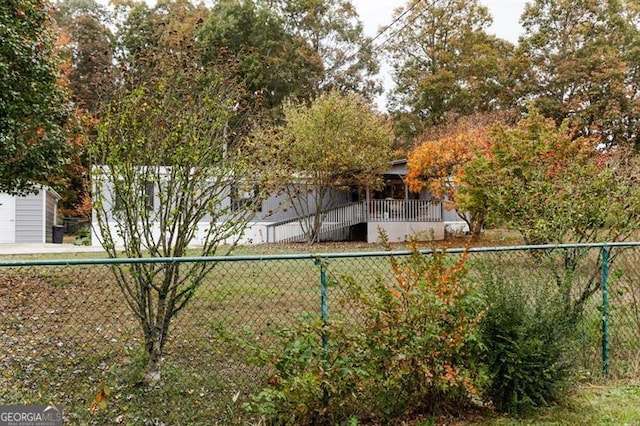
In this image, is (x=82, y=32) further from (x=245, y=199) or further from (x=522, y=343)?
(x=522, y=343)

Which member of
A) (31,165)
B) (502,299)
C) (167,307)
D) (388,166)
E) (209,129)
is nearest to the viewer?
(502,299)

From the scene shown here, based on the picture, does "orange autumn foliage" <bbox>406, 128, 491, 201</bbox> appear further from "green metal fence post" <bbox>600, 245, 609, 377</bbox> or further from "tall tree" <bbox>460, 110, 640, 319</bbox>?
"green metal fence post" <bbox>600, 245, 609, 377</bbox>

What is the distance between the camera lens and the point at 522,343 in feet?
11.1

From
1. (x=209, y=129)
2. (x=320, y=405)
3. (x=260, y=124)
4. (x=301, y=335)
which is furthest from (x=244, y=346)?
(x=260, y=124)

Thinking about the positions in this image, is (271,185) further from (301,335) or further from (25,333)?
(25,333)

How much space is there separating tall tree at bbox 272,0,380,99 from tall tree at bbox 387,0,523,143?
6.66ft

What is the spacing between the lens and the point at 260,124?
5.74 m

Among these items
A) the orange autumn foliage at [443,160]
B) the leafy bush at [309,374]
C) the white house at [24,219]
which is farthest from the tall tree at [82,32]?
the leafy bush at [309,374]

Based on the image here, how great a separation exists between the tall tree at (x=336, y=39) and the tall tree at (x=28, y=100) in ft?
67.5

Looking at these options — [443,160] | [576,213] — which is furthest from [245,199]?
[443,160]

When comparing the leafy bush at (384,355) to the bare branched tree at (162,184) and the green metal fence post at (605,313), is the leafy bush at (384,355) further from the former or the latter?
the green metal fence post at (605,313)

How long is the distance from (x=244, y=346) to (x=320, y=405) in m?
0.63

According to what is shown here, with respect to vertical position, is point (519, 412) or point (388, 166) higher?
point (388, 166)

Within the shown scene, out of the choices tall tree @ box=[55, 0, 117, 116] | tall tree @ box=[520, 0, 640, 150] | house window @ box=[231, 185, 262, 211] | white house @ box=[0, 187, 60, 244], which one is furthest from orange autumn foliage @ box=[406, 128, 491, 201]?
tall tree @ box=[55, 0, 117, 116]
